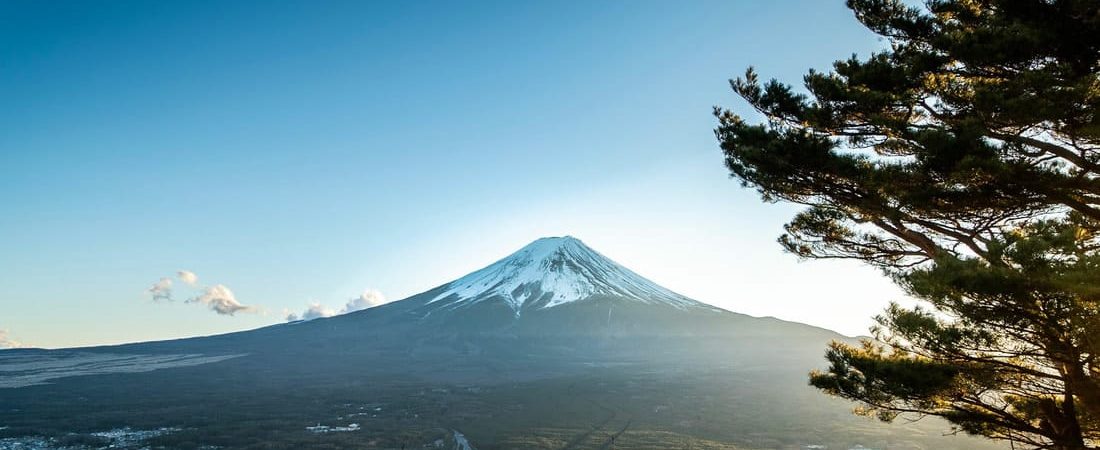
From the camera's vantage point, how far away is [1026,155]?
9.21m

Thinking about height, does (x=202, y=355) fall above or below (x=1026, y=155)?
below

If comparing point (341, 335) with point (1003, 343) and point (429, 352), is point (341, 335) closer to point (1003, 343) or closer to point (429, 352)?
point (429, 352)

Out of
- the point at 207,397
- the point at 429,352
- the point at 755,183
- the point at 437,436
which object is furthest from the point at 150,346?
the point at 755,183

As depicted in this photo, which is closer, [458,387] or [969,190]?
[969,190]

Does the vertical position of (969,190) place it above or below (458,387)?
above

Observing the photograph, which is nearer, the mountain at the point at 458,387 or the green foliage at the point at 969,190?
the green foliage at the point at 969,190

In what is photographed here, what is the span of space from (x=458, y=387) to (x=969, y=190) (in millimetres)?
84818

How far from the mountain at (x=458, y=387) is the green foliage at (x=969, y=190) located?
39.3 meters

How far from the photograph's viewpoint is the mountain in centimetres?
5184

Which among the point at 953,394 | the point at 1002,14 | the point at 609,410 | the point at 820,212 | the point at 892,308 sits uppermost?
the point at 1002,14

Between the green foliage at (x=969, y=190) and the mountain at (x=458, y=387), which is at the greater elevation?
the green foliage at (x=969, y=190)

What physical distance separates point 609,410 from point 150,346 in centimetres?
15945

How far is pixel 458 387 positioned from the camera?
8800 centimetres

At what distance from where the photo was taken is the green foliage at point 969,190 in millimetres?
7996
